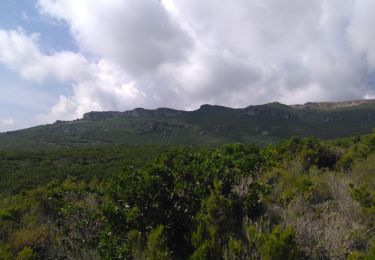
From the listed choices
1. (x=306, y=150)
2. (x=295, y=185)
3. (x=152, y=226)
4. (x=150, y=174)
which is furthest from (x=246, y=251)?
(x=306, y=150)

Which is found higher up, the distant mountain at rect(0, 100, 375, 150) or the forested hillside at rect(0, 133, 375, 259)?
the distant mountain at rect(0, 100, 375, 150)

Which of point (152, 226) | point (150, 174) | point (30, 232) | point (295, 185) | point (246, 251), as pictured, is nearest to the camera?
point (246, 251)

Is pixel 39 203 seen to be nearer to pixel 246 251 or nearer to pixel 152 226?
pixel 152 226

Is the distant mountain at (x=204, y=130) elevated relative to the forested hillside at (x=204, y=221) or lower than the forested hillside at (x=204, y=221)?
elevated

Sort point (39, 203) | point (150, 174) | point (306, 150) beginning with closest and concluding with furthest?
point (150, 174)
point (39, 203)
point (306, 150)

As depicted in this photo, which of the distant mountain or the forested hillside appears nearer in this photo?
the forested hillside

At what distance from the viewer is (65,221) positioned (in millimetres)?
8383

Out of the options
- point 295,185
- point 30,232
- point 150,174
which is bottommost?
point 30,232

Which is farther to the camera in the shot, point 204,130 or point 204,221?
point 204,130

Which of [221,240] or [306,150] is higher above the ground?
[306,150]

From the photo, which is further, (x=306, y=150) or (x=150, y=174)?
(x=306, y=150)

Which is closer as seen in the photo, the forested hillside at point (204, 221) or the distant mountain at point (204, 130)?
the forested hillside at point (204, 221)

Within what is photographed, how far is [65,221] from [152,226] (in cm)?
285

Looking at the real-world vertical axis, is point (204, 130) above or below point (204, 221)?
above
